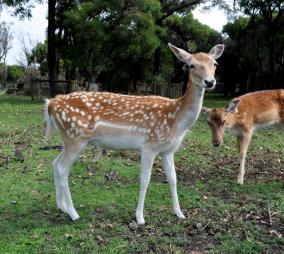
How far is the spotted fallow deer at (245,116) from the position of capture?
7355mm

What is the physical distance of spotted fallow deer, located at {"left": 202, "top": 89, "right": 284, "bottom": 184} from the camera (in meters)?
7.36

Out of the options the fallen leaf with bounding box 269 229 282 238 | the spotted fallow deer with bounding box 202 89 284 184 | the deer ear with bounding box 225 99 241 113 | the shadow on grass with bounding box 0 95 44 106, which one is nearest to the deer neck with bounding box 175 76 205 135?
the fallen leaf with bounding box 269 229 282 238

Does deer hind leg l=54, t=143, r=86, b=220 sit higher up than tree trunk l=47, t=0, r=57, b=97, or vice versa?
tree trunk l=47, t=0, r=57, b=97

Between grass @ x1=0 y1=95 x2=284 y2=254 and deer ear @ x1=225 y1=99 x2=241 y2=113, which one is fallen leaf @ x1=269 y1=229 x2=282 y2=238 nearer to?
grass @ x1=0 y1=95 x2=284 y2=254

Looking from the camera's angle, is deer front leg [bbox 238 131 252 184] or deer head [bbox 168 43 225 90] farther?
deer front leg [bbox 238 131 252 184]

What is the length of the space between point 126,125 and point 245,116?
315 cm

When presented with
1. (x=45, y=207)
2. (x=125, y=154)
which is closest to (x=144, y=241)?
(x=45, y=207)

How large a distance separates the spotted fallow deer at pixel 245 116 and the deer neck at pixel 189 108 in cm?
202

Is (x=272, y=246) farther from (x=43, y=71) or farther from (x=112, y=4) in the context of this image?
(x=43, y=71)

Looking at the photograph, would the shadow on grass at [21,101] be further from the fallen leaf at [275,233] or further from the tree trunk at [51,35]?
the fallen leaf at [275,233]

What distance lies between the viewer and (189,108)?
525 centimetres

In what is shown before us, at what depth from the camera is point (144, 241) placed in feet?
15.1

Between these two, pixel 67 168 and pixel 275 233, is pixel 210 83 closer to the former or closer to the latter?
pixel 275 233

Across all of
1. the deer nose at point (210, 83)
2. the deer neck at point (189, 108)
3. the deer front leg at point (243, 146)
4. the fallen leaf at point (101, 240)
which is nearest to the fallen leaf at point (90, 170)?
the deer front leg at point (243, 146)
